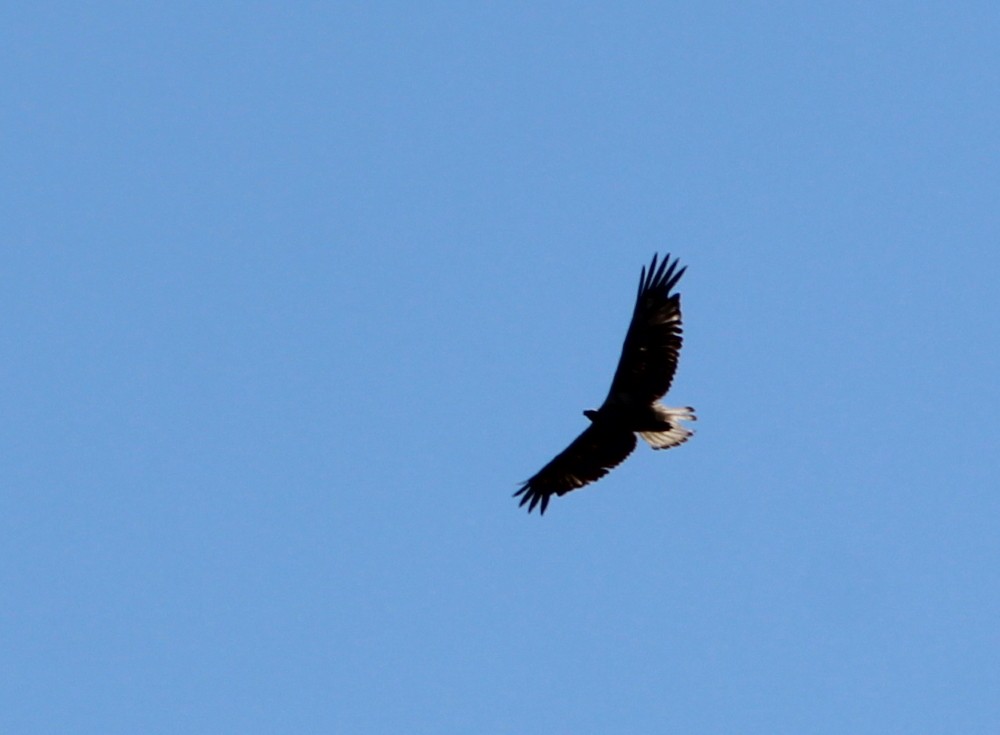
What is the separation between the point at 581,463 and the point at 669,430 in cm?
166

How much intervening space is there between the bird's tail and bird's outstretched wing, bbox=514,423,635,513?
0.33 m

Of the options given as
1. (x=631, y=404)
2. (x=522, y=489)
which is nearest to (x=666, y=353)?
(x=631, y=404)

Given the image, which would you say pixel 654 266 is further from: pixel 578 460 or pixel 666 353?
pixel 578 460

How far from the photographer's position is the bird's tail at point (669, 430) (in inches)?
1154

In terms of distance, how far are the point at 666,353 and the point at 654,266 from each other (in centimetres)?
122

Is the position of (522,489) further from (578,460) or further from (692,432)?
(692,432)

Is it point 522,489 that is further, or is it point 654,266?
point 522,489

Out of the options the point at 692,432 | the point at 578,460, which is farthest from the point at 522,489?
the point at 692,432

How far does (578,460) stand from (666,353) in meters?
2.54

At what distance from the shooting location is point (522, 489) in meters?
31.0

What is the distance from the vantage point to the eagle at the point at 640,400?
1135 inches

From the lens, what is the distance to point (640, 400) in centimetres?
2931

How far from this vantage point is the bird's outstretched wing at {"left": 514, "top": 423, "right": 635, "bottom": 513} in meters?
30.0

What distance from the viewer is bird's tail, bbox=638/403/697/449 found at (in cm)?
2931
